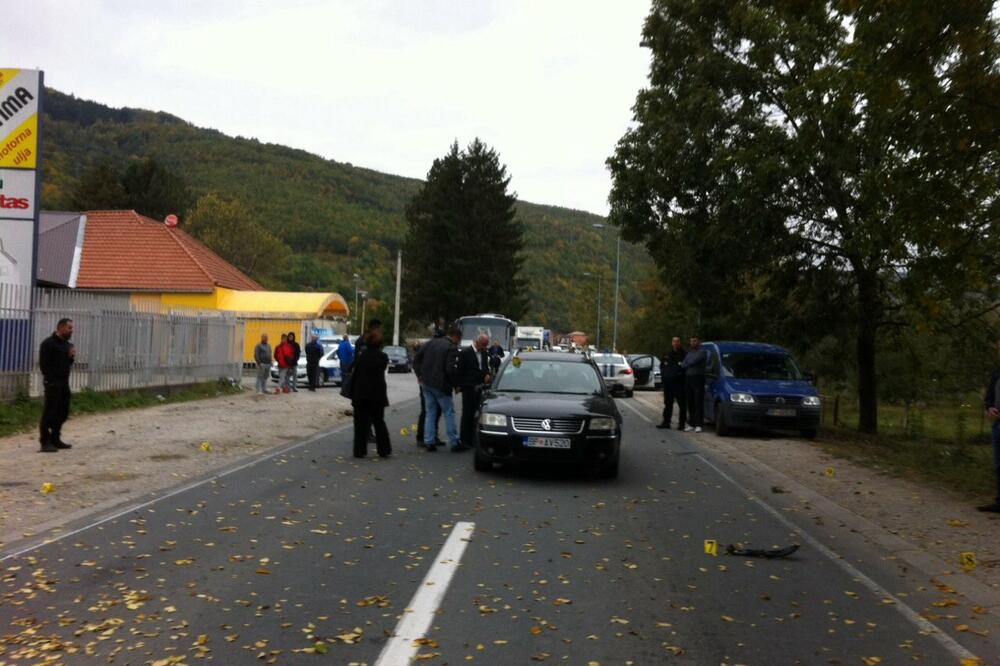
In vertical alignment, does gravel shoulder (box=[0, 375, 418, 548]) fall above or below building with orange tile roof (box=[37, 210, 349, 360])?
below

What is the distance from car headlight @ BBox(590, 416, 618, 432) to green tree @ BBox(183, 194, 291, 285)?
69.3 metres

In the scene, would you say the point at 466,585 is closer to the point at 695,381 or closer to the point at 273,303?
the point at 695,381

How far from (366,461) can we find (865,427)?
41.5 feet

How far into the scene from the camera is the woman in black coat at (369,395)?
12.8 metres

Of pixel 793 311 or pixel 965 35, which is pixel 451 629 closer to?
pixel 965 35

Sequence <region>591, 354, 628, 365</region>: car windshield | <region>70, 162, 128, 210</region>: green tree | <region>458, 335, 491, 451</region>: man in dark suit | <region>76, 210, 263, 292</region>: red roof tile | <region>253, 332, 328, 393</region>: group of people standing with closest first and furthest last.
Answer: <region>458, 335, 491, 451</region>: man in dark suit → <region>253, 332, 328, 393</region>: group of people standing → <region>591, 354, 628, 365</region>: car windshield → <region>76, 210, 263, 292</region>: red roof tile → <region>70, 162, 128, 210</region>: green tree

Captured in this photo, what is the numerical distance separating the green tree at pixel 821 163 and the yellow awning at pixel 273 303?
22704 mm

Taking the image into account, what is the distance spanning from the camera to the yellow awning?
137ft

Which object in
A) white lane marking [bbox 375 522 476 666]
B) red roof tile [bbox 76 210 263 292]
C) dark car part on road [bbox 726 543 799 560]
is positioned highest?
red roof tile [bbox 76 210 263 292]

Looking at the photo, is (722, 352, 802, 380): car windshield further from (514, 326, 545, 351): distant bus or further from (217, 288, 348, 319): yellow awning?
(514, 326, 545, 351): distant bus

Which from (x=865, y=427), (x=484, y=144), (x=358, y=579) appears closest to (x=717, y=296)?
(x=865, y=427)

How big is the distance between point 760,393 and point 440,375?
22.8ft

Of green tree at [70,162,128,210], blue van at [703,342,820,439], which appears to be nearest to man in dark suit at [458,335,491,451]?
blue van at [703,342,820,439]

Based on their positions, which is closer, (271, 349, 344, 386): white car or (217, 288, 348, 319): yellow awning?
(271, 349, 344, 386): white car
